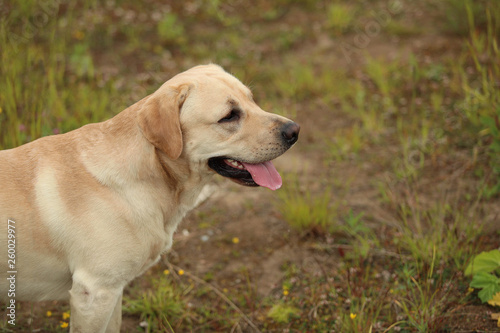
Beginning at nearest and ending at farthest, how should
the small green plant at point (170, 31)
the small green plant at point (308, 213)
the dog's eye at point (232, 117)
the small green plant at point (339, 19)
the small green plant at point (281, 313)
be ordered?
the dog's eye at point (232, 117), the small green plant at point (281, 313), the small green plant at point (308, 213), the small green plant at point (170, 31), the small green plant at point (339, 19)

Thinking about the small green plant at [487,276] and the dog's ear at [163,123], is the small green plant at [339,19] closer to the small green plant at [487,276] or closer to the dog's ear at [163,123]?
the small green plant at [487,276]

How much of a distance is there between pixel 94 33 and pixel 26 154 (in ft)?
14.3

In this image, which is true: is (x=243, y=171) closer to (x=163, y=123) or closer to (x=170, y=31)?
(x=163, y=123)

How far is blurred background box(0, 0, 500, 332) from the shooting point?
10.4ft

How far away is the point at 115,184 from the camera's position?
8.27 ft

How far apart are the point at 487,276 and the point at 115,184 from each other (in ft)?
7.36

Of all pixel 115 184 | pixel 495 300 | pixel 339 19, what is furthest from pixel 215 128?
pixel 339 19

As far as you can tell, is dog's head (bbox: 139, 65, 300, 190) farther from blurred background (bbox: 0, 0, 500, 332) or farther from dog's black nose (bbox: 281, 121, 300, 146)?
blurred background (bbox: 0, 0, 500, 332)

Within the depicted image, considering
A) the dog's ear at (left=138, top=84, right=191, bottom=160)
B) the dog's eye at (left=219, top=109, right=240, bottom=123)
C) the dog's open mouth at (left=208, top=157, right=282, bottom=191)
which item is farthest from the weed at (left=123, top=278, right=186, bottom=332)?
the dog's eye at (left=219, top=109, right=240, bottom=123)

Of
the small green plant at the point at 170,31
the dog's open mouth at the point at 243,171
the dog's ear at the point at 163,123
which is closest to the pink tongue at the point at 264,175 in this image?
the dog's open mouth at the point at 243,171

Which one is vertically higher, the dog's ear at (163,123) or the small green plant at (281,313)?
the dog's ear at (163,123)

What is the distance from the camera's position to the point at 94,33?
6492 mm

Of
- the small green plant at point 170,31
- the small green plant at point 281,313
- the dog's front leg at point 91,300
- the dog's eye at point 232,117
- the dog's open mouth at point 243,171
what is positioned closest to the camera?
the dog's front leg at point 91,300

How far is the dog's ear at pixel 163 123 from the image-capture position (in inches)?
97.8
